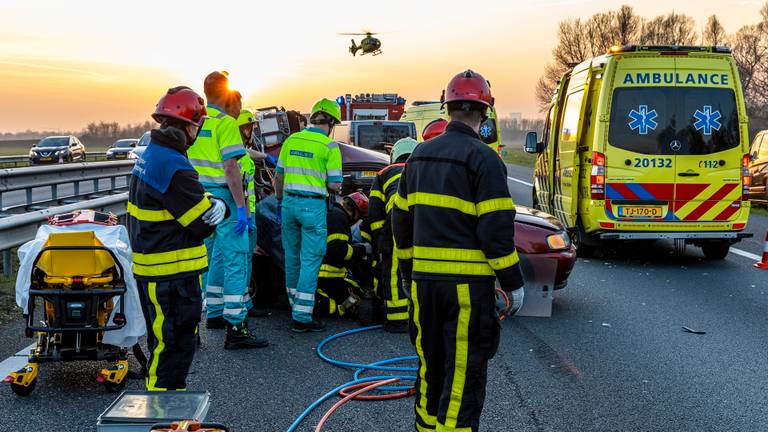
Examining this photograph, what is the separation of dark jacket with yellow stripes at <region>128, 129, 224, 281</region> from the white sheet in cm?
86

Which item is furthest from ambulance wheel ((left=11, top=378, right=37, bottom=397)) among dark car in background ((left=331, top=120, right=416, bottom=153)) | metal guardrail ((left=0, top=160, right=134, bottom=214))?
dark car in background ((left=331, top=120, right=416, bottom=153))

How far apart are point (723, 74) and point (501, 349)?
232 inches

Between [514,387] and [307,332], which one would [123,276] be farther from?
[514,387]

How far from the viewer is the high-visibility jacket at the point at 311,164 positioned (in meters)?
6.61

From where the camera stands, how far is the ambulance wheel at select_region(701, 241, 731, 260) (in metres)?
10.5

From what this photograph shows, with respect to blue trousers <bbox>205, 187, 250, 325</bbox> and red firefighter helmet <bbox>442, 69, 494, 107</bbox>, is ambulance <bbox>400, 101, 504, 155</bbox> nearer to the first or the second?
blue trousers <bbox>205, 187, 250, 325</bbox>

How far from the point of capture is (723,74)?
9922mm

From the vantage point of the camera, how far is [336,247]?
7.18 m

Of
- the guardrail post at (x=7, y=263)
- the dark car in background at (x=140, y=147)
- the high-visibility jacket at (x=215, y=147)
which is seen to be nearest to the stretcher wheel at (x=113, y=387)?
the high-visibility jacket at (x=215, y=147)

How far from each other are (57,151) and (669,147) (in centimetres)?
3260

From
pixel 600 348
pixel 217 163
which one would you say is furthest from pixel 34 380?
pixel 600 348

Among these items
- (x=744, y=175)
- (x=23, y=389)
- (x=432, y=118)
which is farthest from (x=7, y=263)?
(x=432, y=118)

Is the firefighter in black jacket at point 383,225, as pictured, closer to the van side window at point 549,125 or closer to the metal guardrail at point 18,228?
the metal guardrail at point 18,228

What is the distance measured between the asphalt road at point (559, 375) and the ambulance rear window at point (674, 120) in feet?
8.23
